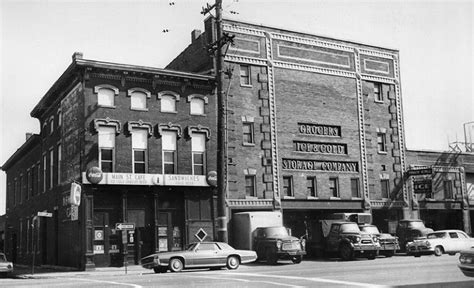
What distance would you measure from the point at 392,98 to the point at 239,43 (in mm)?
12906

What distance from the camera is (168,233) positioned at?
104 feet

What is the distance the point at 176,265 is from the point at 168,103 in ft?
39.4

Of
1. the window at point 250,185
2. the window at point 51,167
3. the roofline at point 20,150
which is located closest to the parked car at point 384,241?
the window at point 250,185

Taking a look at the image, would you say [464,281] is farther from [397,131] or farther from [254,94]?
[397,131]

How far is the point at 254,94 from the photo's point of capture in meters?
35.9

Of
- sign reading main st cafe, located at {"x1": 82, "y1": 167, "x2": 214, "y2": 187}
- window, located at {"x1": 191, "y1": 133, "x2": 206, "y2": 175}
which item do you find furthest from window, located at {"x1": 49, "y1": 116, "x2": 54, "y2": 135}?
window, located at {"x1": 191, "y1": 133, "x2": 206, "y2": 175}

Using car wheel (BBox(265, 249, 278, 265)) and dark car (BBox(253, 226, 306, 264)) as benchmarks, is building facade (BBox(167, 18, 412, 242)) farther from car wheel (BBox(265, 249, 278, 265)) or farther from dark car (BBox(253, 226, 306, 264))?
car wheel (BBox(265, 249, 278, 265))

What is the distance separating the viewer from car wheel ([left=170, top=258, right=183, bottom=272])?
23156mm

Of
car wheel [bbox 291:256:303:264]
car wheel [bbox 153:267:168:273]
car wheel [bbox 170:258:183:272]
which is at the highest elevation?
car wheel [bbox 170:258:183:272]

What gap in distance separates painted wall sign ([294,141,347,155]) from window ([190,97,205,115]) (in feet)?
22.5

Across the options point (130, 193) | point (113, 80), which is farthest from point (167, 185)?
point (113, 80)

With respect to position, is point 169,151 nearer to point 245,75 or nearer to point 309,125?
point 245,75

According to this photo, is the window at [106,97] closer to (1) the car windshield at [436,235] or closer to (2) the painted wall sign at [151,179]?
(2) the painted wall sign at [151,179]

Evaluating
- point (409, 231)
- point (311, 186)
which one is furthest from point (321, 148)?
point (409, 231)
